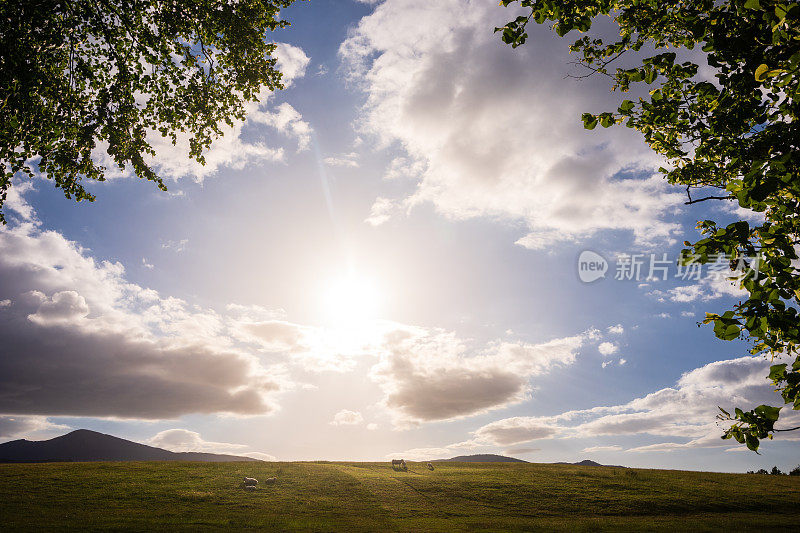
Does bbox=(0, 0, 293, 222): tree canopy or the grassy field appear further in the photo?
the grassy field

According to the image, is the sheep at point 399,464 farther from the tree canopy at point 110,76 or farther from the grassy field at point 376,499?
the tree canopy at point 110,76

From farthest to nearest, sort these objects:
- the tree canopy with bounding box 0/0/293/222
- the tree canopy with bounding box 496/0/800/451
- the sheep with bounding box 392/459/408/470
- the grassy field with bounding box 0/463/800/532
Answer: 1. the sheep with bounding box 392/459/408/470
2. the grassy field with bounding box 0/463/800/532
3. the tree canopy with bounding box 0/0/293/222
4. the tree canopy with bounding box 496/0/800/451

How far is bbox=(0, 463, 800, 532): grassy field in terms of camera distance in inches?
1127

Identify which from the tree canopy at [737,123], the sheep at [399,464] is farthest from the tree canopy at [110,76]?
the sheep at [399,464]

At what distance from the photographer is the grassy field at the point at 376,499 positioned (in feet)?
93.9

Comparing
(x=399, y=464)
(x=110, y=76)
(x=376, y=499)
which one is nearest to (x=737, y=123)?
(x=110, y=76)

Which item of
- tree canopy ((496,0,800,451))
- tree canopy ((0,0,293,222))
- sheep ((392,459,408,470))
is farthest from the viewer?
sheep ((392,459,408,470))

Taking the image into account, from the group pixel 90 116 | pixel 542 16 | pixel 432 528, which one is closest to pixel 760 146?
pixel 542 16

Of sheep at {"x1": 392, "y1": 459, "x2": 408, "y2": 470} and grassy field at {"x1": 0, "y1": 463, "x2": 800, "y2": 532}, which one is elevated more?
grassy field at {"x1": 0, "y1": 463, "x2": 800, "y2": 532}

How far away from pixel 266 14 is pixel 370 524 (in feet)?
107

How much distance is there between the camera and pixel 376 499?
37.6m

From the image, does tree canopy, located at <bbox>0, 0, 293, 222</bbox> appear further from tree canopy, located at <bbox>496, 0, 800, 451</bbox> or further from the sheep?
the sheep

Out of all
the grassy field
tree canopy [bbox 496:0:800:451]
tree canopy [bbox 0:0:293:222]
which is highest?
tree canopy [bbox 0:0:293:222]

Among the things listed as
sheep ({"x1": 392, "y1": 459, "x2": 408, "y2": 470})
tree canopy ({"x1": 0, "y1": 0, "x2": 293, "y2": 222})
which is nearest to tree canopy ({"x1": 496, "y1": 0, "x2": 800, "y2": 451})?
tree canopy ({"x1": 0, "y1": 0, "x2": 293, "y2": 222})
